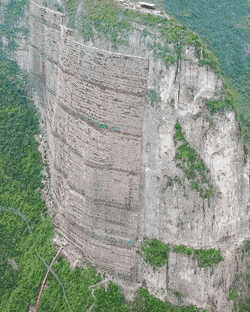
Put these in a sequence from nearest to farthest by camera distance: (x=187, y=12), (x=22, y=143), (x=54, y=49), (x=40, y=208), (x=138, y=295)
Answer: (x=187, y=12)
(x=138, y=295)
(x=54, y=49)
(x=40, y=208)
(x=22, y=143)

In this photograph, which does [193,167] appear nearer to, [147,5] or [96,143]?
[96,143]

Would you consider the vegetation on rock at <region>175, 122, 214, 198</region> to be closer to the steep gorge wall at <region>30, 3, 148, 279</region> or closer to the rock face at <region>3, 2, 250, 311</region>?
the rock face at <region>3, 2, 250, 311</region>

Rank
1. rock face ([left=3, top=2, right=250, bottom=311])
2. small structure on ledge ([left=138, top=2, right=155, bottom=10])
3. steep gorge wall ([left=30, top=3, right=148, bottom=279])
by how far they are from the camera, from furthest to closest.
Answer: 1. small structure on ledge ([left=138, top=2, right=155, bottom=10])
2. steep gorge wall ([left=30, top=3, right=148, bottom=279])
3. rock face ([left=3, top=2, right=250, bottom=311])

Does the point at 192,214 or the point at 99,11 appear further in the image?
the point at 99,11

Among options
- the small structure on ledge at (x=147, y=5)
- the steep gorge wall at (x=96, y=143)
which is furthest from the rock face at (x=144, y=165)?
the small structure on ledge at (x=147, y=5)

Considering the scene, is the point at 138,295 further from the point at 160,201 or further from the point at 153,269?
the point at 160,201

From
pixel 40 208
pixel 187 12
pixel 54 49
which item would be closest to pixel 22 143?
pixel 40 208

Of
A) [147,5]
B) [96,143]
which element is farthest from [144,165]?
[147,5]

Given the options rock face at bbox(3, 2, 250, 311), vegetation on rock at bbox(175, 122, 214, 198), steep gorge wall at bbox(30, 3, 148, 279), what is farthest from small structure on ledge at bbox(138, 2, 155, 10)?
vegetation on rock at bbox(175, 122, 214, 198)
